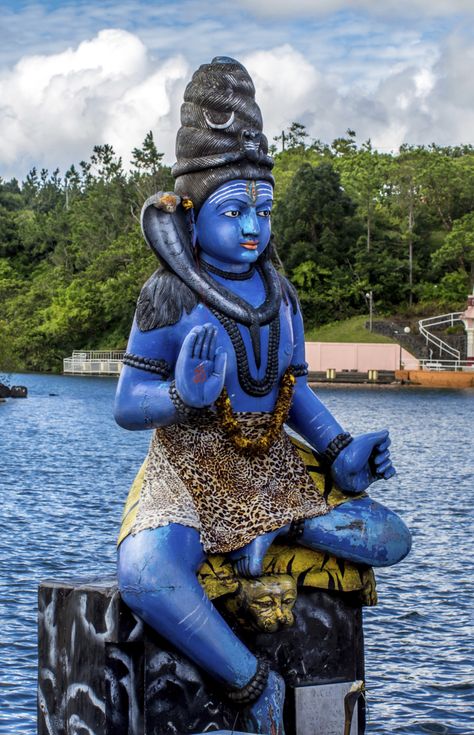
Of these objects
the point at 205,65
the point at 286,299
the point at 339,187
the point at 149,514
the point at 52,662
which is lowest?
the point at 52,662

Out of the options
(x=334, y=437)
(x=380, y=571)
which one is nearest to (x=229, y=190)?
(x=334, y=437)

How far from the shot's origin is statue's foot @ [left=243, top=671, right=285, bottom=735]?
5.52 metres

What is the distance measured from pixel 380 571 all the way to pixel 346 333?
52288 millimetres

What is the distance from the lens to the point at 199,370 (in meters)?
5.40

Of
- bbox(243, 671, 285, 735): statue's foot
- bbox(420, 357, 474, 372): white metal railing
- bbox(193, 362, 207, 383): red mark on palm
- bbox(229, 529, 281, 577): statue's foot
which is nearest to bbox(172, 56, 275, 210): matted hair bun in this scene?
bbox(193, 362, 207, 383): red mark on palm

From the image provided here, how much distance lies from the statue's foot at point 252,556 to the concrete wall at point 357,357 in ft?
192

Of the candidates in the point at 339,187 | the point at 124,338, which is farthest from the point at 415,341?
the point at 124,338

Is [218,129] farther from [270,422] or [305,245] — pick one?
[305,245]

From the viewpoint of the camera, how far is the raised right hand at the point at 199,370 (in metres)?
5.39

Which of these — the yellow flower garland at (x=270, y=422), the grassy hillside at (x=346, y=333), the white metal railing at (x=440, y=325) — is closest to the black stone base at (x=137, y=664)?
the yellow flower garland at (x=270, y=422)

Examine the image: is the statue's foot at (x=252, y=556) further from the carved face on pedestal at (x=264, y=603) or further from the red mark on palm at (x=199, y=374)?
the red mark on palm at (x=199, y=374)

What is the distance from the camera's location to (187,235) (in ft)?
19.2

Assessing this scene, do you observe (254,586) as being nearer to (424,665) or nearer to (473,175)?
(424,665)

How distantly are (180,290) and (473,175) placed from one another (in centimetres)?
6992
